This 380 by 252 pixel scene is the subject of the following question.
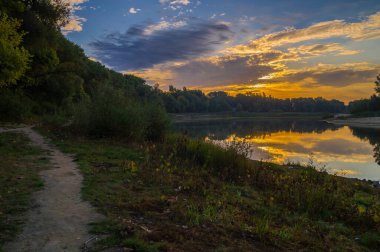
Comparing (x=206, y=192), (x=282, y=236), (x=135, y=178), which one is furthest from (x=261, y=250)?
(x=135, y=178)

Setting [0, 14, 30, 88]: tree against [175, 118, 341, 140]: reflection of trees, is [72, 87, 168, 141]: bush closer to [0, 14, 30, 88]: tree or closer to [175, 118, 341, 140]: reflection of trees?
[175, 118, 341, 140]: reflection of trees

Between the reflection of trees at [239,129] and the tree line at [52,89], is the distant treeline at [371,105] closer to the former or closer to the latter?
the reflection of trees at [239,129]

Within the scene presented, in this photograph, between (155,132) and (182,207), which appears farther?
(155,132)

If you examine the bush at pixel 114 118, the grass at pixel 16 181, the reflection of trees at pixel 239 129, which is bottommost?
the reflection of trees at pixel 239 129

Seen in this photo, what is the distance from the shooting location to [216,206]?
782 centimetres

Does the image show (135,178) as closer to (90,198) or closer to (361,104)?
(90,198)

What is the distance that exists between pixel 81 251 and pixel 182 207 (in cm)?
278

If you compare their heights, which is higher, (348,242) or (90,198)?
(90,198)

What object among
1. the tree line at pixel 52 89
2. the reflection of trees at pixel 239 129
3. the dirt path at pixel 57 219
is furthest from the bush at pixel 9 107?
the dirt path at pixel 57 219

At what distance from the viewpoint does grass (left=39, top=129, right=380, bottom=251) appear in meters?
5.79

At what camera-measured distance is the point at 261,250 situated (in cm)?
567

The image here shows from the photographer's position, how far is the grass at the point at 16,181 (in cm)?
600

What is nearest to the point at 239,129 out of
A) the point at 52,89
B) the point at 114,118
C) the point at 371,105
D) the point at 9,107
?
the point at 114,118

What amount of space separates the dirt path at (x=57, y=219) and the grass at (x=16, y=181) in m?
0.19
